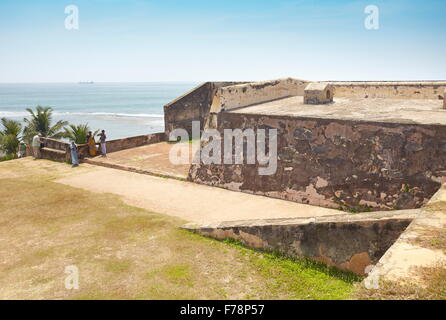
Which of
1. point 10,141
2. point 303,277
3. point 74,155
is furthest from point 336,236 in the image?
point 10,141

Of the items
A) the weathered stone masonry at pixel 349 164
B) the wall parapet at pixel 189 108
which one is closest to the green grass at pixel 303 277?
the weathered stone masonry at pixel 349 164

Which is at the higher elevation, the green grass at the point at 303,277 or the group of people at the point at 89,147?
the group of people at the point at 89,147

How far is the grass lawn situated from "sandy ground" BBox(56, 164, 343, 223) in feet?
2.32

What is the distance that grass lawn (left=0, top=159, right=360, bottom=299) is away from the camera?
16.2 ft

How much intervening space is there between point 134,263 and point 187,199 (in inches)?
146

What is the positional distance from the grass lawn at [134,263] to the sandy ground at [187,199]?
0.71 meters

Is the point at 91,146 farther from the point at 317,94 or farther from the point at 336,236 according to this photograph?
the point at 336,236

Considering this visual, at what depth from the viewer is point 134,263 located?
5.76 meters

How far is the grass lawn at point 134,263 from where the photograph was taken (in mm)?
4930

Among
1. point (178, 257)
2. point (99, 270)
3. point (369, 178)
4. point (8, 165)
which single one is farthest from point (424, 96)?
point (8, 165)

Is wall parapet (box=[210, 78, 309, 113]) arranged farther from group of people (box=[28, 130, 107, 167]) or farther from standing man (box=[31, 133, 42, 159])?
standing man (box=[31, 133, 42, 159])

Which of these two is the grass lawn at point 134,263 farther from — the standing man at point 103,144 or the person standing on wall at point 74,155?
the standing man at point 103,144

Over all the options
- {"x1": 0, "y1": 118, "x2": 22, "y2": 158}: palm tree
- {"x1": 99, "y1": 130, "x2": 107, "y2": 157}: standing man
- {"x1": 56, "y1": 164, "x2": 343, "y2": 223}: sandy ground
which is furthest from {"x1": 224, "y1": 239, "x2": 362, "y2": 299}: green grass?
{"x1": 0, "y1": 118, "x2": 22, "y2": 158}: palm tree
